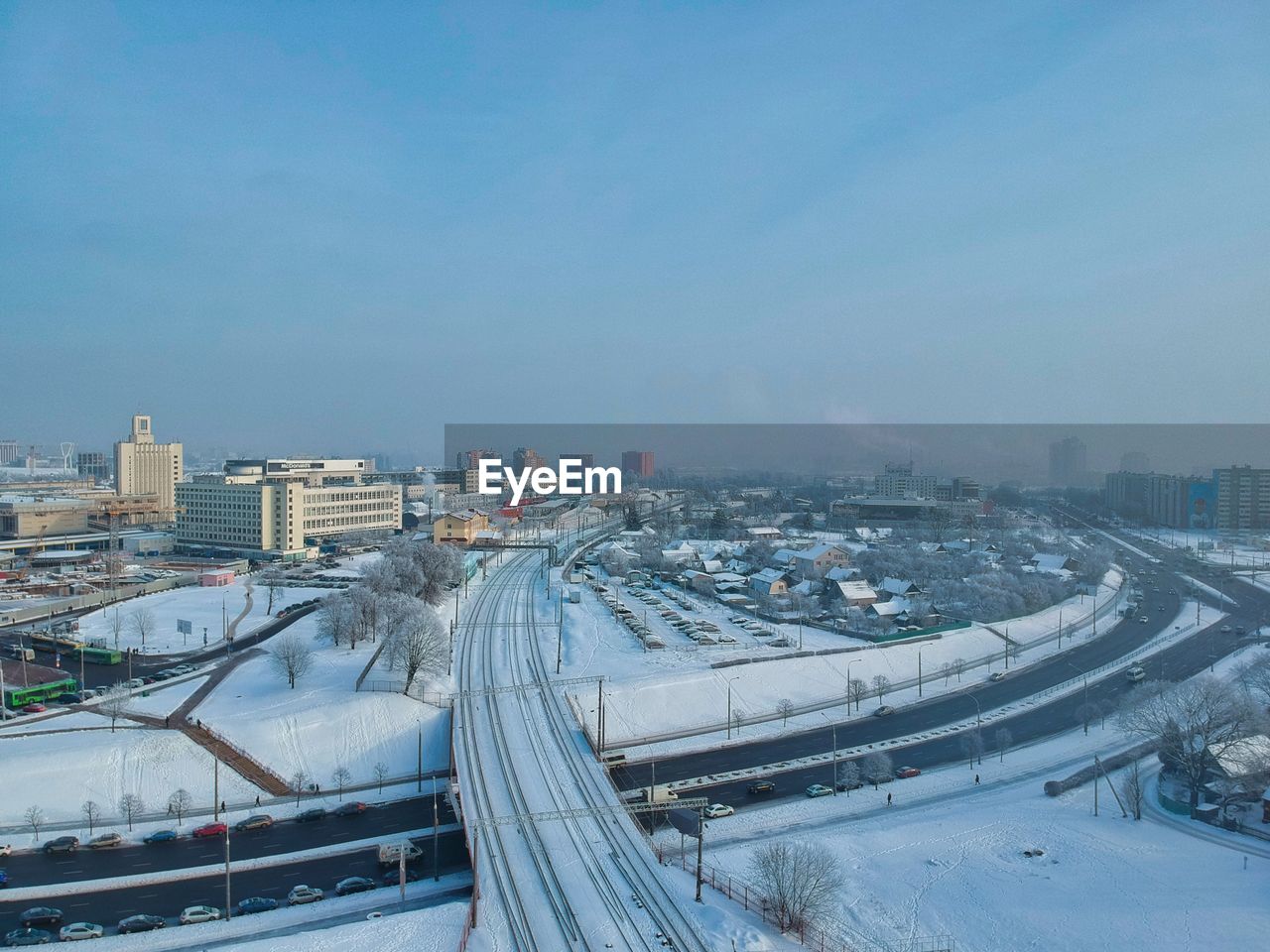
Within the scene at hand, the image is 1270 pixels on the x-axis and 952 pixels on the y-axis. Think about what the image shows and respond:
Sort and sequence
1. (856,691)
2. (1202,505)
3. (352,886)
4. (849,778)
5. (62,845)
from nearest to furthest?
(352,886) → (62,845) → (849,778) → (856,691) → (1202,505)

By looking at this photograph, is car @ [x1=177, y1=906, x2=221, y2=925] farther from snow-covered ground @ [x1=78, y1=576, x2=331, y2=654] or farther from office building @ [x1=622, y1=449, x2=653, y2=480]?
office building @ [x1=622, y1=449, x2=653, y2=480]

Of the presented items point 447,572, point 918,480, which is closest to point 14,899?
point 447,572

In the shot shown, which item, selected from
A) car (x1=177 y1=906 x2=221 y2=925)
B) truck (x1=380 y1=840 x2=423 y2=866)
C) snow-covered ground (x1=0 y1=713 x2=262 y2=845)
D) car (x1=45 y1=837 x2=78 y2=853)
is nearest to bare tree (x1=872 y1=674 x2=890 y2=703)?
truck (x1=380 y1=840 x2=423 y2=866)

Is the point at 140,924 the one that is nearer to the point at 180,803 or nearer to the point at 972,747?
the point at 180,803

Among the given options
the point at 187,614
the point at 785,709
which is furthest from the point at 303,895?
the point at 187,614

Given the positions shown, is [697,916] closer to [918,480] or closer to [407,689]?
[407,689]

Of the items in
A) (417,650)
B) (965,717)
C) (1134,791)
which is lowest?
(965,717)

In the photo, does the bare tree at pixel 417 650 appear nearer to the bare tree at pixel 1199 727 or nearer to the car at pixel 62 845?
the car at pixel 62 845
